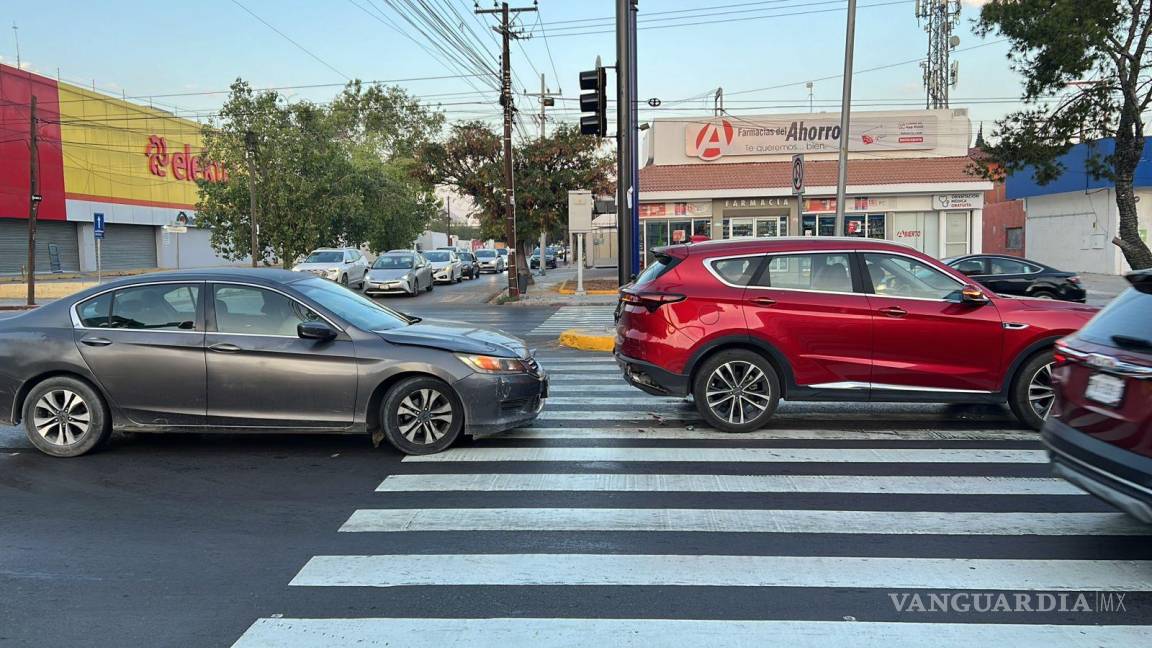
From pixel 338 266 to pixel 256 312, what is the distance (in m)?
23.2

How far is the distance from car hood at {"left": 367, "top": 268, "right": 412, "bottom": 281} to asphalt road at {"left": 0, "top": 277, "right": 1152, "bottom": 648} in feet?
71.1

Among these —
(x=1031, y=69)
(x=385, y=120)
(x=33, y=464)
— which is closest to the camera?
(x=33, y=464)

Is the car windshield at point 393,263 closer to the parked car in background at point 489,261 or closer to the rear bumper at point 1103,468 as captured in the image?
the parked car in background at point 489,261

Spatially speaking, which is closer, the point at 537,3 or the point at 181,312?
the point at 181,312

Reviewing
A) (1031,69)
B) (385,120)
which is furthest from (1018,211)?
(385,120)

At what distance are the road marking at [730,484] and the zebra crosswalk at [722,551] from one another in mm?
25

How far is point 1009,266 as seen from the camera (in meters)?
19.7

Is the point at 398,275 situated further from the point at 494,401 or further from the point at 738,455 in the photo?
the point at 738,455

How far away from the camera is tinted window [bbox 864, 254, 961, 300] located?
299 inches

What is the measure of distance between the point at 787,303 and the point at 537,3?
2249cm

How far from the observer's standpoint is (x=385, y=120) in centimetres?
7744

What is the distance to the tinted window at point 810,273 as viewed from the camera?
7.68 metres

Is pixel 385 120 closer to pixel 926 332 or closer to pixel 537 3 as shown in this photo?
pixel 537 3

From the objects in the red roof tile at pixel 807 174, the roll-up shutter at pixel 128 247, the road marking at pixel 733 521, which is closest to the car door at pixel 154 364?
the road marking at pixel 733 521
